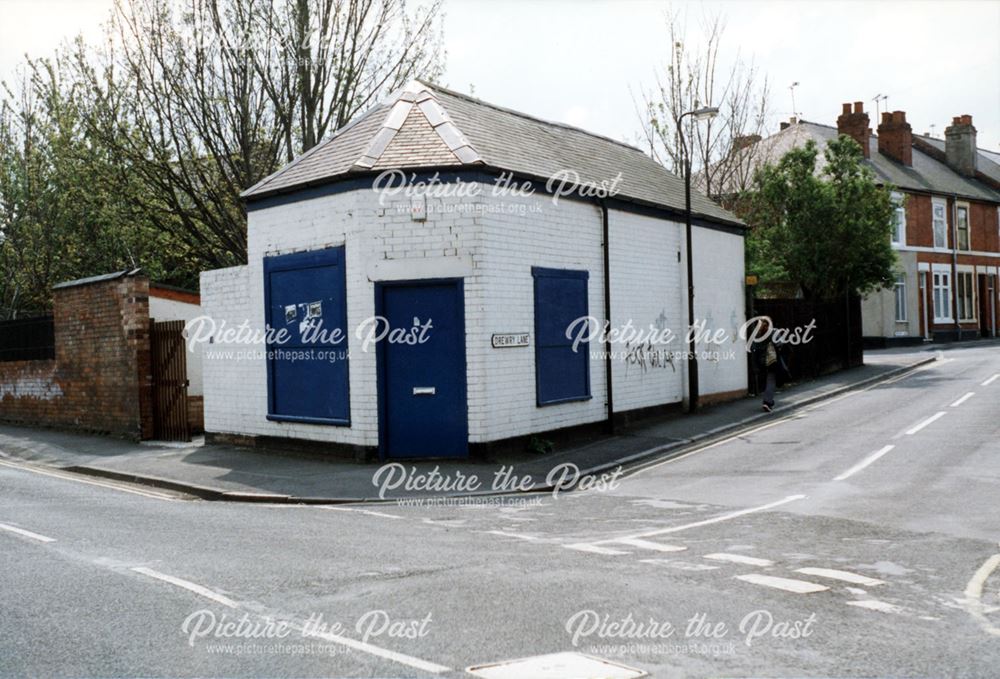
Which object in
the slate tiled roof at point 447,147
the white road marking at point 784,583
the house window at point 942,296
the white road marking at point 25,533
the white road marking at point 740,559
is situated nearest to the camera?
the white road marking at point 784,583

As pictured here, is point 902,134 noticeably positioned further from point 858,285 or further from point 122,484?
point 122,484

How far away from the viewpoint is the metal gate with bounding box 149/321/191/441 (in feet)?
56.1

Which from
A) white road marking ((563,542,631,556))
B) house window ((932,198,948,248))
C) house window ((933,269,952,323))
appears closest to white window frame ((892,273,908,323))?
house window ((933,269,952,323))


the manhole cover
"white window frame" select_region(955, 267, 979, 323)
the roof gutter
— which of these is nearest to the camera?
the manhole cover

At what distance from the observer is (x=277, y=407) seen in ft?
50.7

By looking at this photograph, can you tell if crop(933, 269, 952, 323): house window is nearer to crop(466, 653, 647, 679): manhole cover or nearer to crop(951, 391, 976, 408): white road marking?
crop(951, 391, 976, 408): white road marking

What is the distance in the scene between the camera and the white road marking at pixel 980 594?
19.0ft

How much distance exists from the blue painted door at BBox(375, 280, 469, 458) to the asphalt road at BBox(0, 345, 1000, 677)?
2.69 meters

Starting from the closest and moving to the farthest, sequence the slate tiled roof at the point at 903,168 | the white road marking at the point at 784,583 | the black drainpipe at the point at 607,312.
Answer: the white road marking at the point at 784,583 → the black drainpipe at the point at 607,312 → the slate tiled roof at the point at 903,168

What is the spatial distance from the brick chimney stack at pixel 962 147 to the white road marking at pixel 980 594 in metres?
49.9

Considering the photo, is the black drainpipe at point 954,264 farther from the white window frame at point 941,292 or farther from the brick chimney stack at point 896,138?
the brick chimney stack at point 896,138

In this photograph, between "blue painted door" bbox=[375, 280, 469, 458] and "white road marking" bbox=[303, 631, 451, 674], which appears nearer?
"white road marking" bbox=[303, 631, 451, 674]

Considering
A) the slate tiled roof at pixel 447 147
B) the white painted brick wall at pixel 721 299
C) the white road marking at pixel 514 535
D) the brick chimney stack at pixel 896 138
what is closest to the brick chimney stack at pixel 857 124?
the brick chimney stack at pixel 896 138

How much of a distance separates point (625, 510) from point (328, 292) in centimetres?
647
